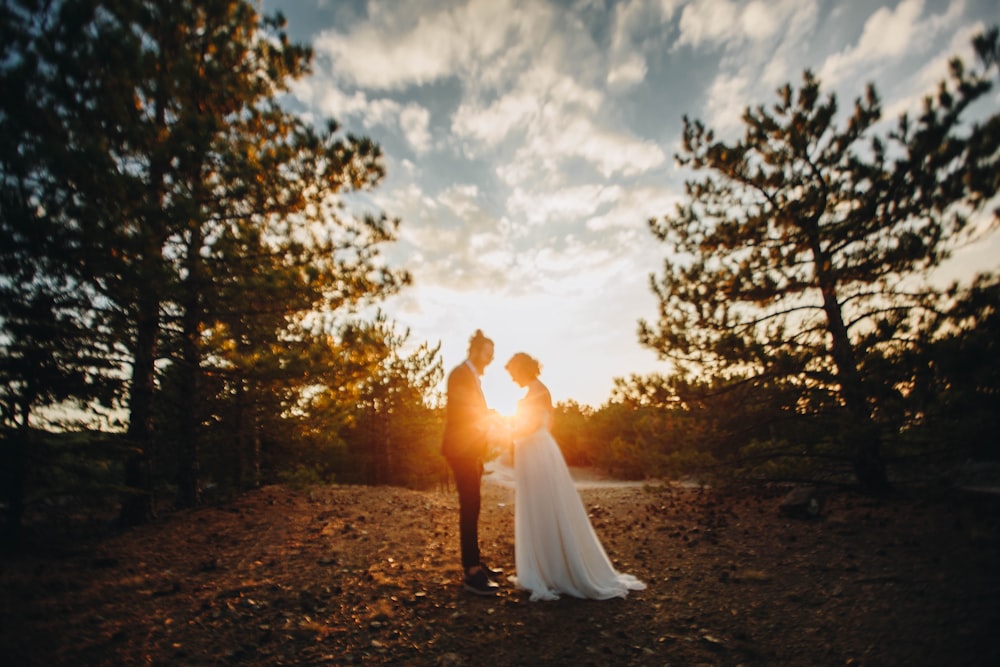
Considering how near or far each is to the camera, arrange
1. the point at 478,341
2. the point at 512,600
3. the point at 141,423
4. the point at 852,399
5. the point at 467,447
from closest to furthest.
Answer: the point at 512,600, the point at 467,447, the point at 478,341, the point at 852,399, the point at 141,423

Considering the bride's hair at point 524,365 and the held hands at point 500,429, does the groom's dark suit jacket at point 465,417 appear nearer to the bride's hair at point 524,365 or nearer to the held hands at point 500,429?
the held hands at point 500,429

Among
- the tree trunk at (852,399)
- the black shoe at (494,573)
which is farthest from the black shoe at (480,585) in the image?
the tree trunk at (852,399)

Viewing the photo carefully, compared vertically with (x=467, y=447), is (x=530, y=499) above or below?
below

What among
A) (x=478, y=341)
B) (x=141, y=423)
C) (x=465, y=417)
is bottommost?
(x=465, y=417)

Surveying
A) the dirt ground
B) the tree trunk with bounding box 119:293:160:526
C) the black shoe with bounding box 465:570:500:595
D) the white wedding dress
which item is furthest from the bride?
the tree trunk with bounding box 119:293:160:526

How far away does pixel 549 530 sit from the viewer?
4.87 metres

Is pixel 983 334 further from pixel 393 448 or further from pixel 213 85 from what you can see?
pixel 393 448

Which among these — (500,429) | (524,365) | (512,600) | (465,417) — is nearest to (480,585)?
(512,600)

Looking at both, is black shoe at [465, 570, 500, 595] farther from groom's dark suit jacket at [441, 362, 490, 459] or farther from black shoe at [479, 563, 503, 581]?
groom's dark suit jacket at [441, 362, 490, 459]

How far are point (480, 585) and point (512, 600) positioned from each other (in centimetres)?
42

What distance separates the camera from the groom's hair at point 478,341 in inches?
209

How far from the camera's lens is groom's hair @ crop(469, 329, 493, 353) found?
530cm

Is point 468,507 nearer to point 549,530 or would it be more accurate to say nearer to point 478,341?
point 549,530

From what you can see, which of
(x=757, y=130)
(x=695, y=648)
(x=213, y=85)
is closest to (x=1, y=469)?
(x=213, y=85)
